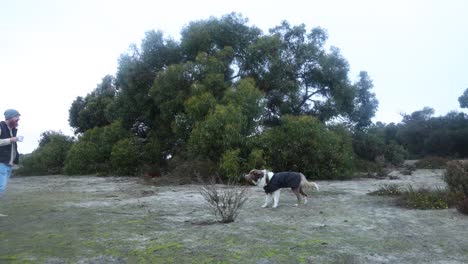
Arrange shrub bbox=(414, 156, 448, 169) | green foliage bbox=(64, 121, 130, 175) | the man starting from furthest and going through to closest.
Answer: shrub bbox=(414, 156, 448, 169) < green foliage bbox=(64, 121, 130, 175) < the man

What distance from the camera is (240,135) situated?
17.4 meters

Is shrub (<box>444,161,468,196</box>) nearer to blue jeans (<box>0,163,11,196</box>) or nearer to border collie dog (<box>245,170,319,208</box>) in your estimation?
border collie dog (<box>245,170,319,208</box>)

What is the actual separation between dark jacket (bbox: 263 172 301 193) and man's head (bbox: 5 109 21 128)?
219 inches

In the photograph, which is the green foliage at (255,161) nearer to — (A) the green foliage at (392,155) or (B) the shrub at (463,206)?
(B) the shrub at (463,206)

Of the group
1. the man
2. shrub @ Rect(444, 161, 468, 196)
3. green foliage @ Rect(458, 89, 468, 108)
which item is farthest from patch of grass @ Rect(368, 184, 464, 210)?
green foliage @ Rect(458, 89, 468, 108)

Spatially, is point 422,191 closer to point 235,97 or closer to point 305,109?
point 235,97

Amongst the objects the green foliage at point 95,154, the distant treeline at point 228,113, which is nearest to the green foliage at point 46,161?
the distant treeline at point 228,113

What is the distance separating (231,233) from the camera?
267 inches

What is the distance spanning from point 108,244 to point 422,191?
776 cm

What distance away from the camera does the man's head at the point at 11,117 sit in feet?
26.1

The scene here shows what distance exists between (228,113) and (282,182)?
310 inches

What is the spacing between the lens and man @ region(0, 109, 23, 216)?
7.78 meters

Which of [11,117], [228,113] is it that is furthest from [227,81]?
[11,117]

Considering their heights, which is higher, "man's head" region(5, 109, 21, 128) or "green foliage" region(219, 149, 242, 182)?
"man's head" region(5, 109, 21, 128)
